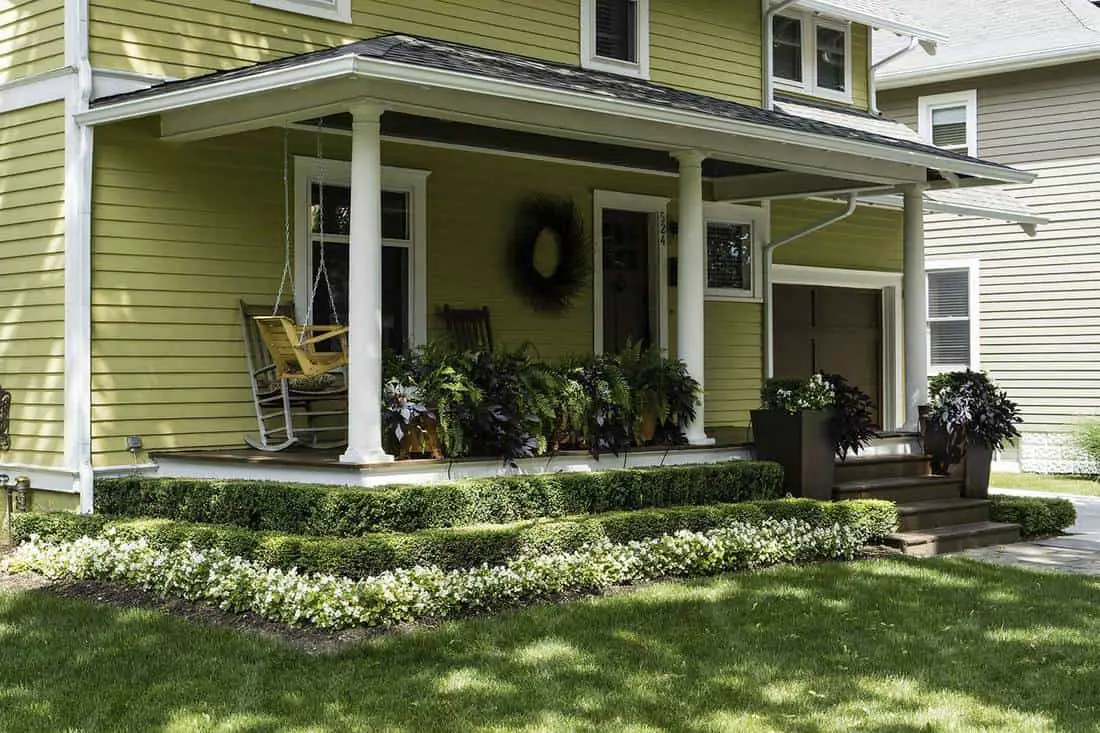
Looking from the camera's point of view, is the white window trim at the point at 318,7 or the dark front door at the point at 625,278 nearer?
the white window trim at the point at 318,7

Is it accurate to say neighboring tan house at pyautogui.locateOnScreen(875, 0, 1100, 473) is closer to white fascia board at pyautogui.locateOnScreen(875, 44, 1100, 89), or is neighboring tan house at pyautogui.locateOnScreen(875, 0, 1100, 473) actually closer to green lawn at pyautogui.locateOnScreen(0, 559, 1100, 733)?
white fascia board at pyautogui.locateOnScreen(875, 44, 1100, 89)

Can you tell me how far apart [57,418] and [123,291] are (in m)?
1.02

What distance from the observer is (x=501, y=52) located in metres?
11.5

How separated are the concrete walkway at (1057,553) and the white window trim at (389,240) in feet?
15.9

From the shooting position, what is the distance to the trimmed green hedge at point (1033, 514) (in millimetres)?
11703

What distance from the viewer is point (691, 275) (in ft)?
34.9

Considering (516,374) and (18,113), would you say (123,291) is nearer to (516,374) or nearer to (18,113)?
(18,113)

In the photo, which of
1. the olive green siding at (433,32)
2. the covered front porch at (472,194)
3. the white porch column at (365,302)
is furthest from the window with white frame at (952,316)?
the white porch column at (365,302)

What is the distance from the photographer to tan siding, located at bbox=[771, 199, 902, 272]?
15.4 m

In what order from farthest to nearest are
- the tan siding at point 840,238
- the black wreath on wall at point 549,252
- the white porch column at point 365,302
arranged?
the tan siding at point 840,238 → the black wreath on wall at point 549,252 → the white porch column at point 365,302

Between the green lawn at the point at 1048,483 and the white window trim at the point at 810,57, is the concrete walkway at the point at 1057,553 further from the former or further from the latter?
the white window trim at the point at 810,57

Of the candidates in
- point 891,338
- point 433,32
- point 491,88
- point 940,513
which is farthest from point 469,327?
point 891,338

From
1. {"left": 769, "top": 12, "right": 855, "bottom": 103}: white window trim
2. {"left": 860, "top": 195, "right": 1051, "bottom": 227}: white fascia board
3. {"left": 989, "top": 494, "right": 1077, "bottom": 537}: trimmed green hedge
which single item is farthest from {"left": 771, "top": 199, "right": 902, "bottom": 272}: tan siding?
{"left": 989, "top": 494, "right": 1077, "bottom": 537}: trimmed green hedge

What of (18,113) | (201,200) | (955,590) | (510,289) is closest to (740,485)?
(955,590)
